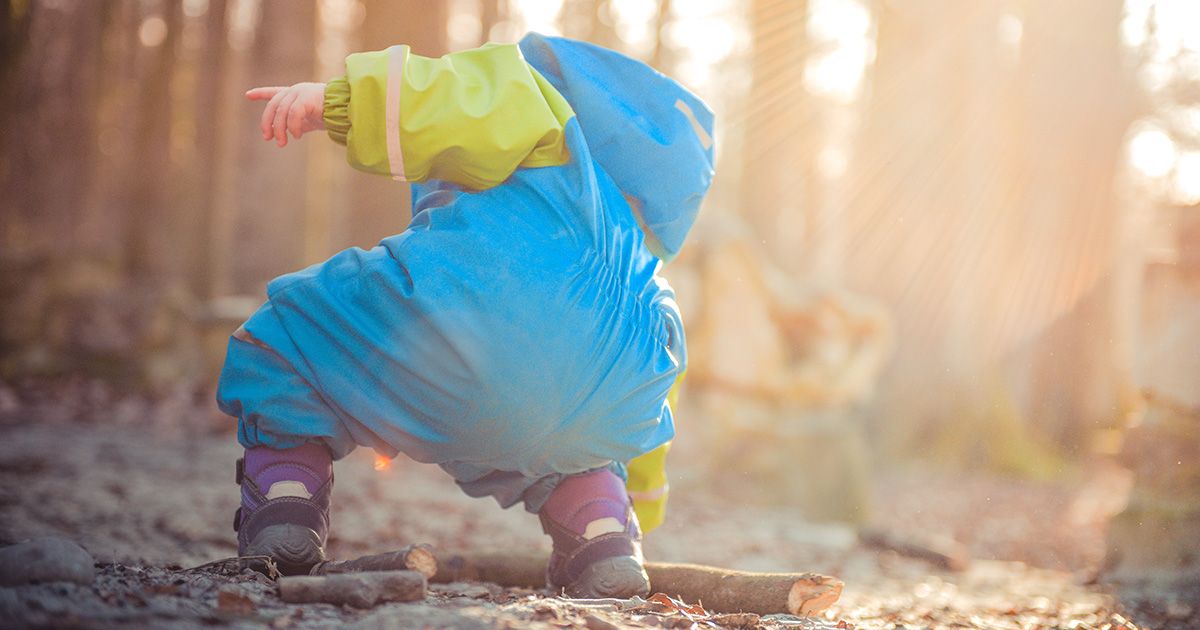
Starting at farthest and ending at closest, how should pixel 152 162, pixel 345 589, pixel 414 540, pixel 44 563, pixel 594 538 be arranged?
pixel 152 162, pixel 414 540, pixel 594 538, pixel 345 589, pixel 44 563

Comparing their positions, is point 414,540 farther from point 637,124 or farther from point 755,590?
point 637,124

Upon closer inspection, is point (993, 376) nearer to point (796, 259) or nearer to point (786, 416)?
point (796, 259)

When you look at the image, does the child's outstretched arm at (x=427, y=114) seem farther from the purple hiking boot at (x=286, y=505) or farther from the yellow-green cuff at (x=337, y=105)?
the purple hiking boot at (x=286, y=505)

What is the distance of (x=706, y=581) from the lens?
2408 mm

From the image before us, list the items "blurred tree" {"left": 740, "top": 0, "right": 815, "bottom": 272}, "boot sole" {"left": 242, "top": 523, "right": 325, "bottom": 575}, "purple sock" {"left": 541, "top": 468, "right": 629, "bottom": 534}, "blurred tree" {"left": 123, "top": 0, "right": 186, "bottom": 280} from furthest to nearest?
1. "blurred tree" {"left": 123, "top": 0, "right": 186, "bottom": 280}
2. "blurred tree" {"left": 740, "top": 0, "right": 815, "bottom": 272}
3. "purple sock" {"left": 541, "top": 468, "right": 629, "bottom": 534}
4. "boot sole" {"left": 242, "top": 523, "right": 325, "bottom": 575}

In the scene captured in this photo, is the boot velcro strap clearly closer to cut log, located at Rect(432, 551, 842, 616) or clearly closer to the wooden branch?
cut log, located at Rect(432, 551, 842, 616)

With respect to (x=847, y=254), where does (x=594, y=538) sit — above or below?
below

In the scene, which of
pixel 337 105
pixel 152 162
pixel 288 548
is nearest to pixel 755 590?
pixel 288 548

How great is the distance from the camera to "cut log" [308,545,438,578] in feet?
6.94

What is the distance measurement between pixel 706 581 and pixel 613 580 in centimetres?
27

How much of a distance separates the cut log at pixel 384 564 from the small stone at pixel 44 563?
1.65ft

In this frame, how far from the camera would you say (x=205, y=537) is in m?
3.72

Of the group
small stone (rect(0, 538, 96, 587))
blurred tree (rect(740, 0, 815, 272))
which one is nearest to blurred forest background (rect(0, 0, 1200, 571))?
blurred tree (rect(740, 0, 815, 272))

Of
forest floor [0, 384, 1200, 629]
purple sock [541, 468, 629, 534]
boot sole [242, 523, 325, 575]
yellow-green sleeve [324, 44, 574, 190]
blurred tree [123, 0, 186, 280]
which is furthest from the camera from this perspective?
blurred tree [123, 0, 186, 280]
